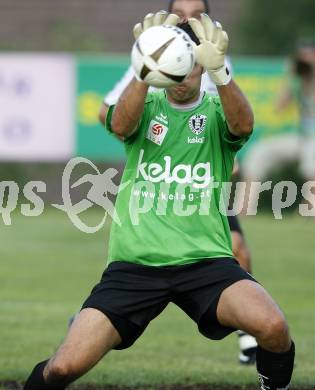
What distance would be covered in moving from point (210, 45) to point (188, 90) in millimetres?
497

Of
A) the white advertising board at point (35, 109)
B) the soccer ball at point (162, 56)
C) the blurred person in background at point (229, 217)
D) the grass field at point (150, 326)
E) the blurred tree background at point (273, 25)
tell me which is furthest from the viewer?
the blurred tree background at point (273, 25)

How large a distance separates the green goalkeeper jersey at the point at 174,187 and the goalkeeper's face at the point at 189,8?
2.02 m

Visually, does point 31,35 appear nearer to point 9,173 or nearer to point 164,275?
point 9,173

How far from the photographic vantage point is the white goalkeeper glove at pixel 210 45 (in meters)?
5.60

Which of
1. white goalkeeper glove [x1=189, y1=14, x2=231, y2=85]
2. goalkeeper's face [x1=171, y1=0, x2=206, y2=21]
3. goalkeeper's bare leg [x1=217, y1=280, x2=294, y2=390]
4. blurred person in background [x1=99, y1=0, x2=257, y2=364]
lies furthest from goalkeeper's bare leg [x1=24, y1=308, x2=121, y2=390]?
goalkeeper's face [x1=171, y1=0, x2=206, y2=21]

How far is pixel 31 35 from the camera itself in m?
23.9

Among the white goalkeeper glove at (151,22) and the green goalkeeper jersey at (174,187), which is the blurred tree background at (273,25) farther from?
the white goalkeeper glove at (151,22)

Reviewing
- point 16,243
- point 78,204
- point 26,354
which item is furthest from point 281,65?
point 26,354

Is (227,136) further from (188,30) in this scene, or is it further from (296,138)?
(296,138)

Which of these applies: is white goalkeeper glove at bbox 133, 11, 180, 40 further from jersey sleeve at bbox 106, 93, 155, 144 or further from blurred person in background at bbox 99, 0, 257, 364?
blurred person in background at bbox 99, 0, 257, 364

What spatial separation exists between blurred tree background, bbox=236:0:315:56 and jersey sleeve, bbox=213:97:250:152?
55.6ft

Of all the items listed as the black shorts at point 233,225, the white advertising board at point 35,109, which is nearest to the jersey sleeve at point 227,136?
the black shorts at point 233,225

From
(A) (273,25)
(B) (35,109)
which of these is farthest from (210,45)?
(A) (273,25)

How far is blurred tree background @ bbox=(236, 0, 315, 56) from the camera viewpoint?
22.9 m
